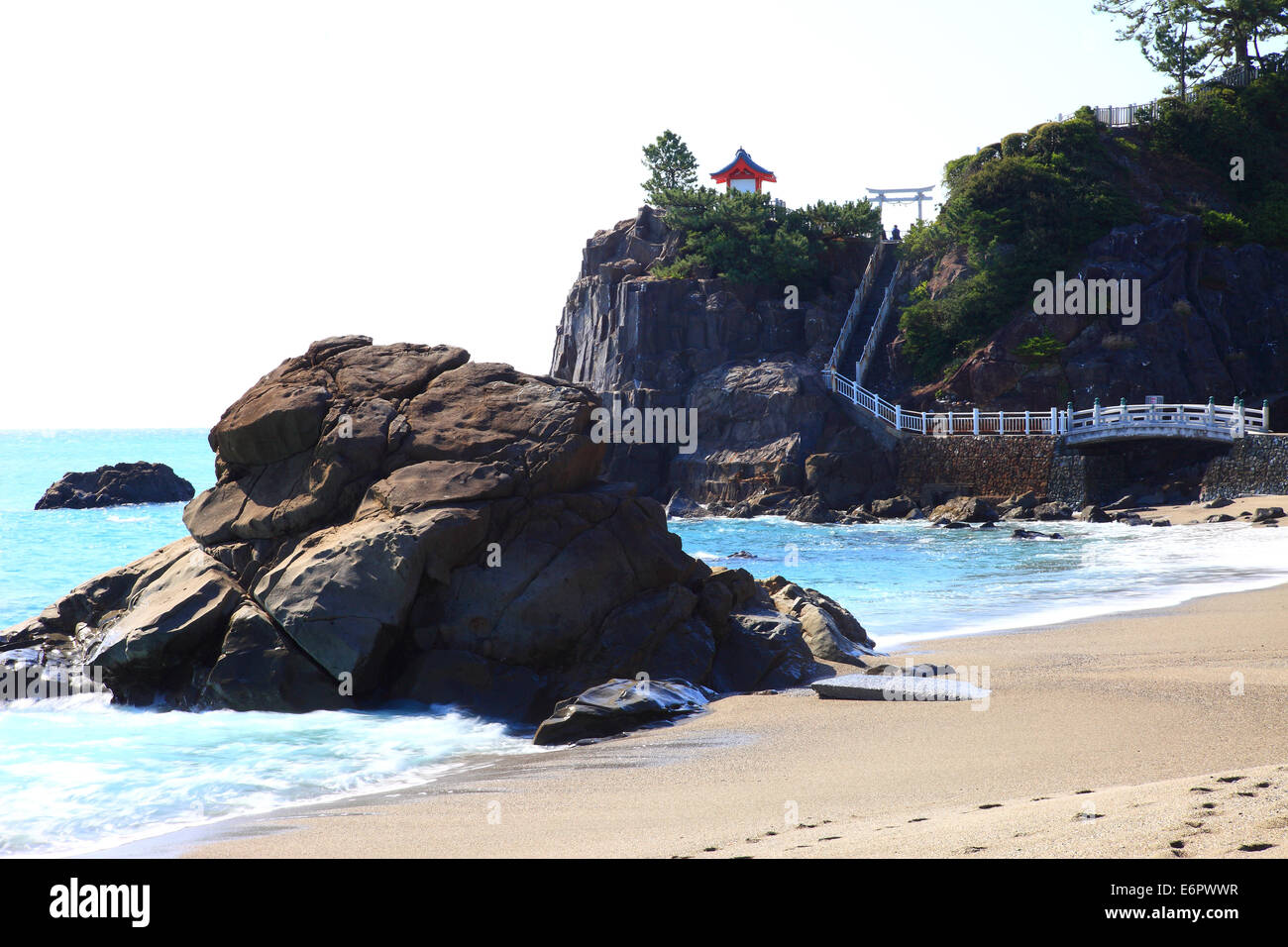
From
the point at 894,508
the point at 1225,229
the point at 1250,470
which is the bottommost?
the point at 894,508

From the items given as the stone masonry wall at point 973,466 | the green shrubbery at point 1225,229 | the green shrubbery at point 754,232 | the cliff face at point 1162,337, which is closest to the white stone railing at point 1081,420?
the stone masonry wall at point 973,466

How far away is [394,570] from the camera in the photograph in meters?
11.1

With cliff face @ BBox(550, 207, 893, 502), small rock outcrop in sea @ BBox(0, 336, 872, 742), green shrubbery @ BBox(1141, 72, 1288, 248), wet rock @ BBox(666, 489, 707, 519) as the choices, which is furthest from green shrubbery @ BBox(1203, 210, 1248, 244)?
small rock outcrop in sea @ BBox(0, 336, 872, 742)

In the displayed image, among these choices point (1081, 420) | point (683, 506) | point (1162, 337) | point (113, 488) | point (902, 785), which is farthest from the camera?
point (113, 488)

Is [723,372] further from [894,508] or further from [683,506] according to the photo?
[894,508]

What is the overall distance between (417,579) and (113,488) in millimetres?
59863

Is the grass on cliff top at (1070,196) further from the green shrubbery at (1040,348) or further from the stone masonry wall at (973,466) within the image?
the stone masonry wall at (973,466)

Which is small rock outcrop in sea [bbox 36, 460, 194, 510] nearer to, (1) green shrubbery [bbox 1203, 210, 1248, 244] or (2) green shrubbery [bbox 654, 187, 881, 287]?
(2) green shrubbery [bbox 654, 187, 881, 287]

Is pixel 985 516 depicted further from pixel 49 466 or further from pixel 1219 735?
pixel 49 466

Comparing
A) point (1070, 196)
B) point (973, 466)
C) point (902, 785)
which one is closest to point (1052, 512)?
point (973, 466)

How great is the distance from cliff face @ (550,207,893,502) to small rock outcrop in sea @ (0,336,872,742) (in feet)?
90.8

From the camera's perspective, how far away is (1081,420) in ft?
117
